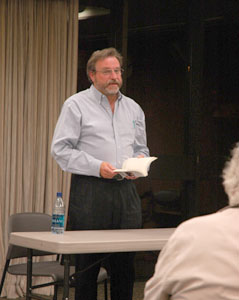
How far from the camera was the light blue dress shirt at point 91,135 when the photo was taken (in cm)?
364

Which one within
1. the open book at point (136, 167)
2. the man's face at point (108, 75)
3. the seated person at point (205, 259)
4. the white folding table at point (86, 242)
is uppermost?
the man's face at point (108, 75)

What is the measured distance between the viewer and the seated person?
158cm

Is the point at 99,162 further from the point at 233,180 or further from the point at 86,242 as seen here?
the point at 233,180

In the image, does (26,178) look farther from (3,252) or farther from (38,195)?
(3,252)

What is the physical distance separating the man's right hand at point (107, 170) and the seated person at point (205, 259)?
1847 mm

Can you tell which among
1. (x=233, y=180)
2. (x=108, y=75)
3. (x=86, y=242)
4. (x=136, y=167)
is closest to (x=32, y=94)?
(x=108, y=75)

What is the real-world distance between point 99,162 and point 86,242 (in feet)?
2.27

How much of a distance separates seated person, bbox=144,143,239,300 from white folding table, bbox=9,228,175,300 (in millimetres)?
1350

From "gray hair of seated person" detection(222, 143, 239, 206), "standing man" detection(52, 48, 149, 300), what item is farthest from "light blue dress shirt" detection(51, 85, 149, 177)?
"gray hair of seated person" detection(222, 143, 239, 206)

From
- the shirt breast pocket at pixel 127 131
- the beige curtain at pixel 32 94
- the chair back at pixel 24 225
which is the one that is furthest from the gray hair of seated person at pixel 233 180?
the beige curtain at pixel 32 94

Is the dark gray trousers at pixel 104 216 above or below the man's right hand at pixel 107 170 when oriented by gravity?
below

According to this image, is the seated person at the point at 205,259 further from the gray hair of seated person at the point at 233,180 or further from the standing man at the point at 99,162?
the standing man at the point at 99,162

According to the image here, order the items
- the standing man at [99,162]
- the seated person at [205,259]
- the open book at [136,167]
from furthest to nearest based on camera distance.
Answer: the standing man at [99,162], the open book at [136,167], the seated person at [205,259]

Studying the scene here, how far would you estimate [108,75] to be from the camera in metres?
3.82
